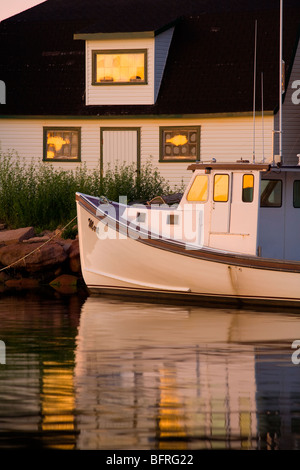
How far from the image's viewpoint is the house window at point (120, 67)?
3775 cm

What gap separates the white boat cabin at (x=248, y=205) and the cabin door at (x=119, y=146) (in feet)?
52.5

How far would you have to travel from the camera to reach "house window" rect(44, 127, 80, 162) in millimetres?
38750

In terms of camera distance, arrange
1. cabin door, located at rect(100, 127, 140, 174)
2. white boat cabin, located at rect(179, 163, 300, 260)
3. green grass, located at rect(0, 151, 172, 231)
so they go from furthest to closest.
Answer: cabin door, located at rect(100, 127, 140, 174) < green grass, located at rect(0, 151, 172, 231) < white boat cabin, located at rect(179, 163, 300, 260)

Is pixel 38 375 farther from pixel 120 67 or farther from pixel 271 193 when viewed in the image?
pixel 120 67

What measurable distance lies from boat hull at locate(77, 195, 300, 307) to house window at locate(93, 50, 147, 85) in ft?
48.4

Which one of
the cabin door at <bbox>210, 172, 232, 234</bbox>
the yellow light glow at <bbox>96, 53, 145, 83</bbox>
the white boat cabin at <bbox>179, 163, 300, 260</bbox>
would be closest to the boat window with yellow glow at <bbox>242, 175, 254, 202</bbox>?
the white boat cabin at <bbox>179, 163, 300, 260</bbox>

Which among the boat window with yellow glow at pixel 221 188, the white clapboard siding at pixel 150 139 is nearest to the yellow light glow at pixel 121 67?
the white clapboard siding at pixel 150 139

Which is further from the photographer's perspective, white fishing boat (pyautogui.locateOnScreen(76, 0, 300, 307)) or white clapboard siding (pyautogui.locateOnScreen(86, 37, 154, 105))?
white clapboard siding (pyautogui.locateOnScreen(86, 37, 154, 105))

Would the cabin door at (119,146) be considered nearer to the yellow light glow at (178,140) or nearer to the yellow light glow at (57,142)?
the yellow light glow at (178,140)

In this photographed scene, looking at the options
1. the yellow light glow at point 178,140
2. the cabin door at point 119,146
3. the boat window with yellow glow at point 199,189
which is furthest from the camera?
the cabin door at point 119,146

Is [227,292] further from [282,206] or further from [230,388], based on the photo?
[230,388]

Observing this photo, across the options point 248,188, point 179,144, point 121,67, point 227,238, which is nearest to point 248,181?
point 248,188

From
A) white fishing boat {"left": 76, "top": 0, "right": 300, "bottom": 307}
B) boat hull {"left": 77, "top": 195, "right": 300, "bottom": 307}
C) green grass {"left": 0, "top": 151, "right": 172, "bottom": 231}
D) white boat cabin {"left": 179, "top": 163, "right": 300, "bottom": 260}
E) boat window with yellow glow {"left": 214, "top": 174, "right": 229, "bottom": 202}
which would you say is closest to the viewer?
boat hull {"left": 77, "top": 195, "right": 300, "bottom": 307}

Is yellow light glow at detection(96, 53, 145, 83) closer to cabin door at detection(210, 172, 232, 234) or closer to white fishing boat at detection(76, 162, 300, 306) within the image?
white fishing boat at detection(76, 162, 300, 306)
